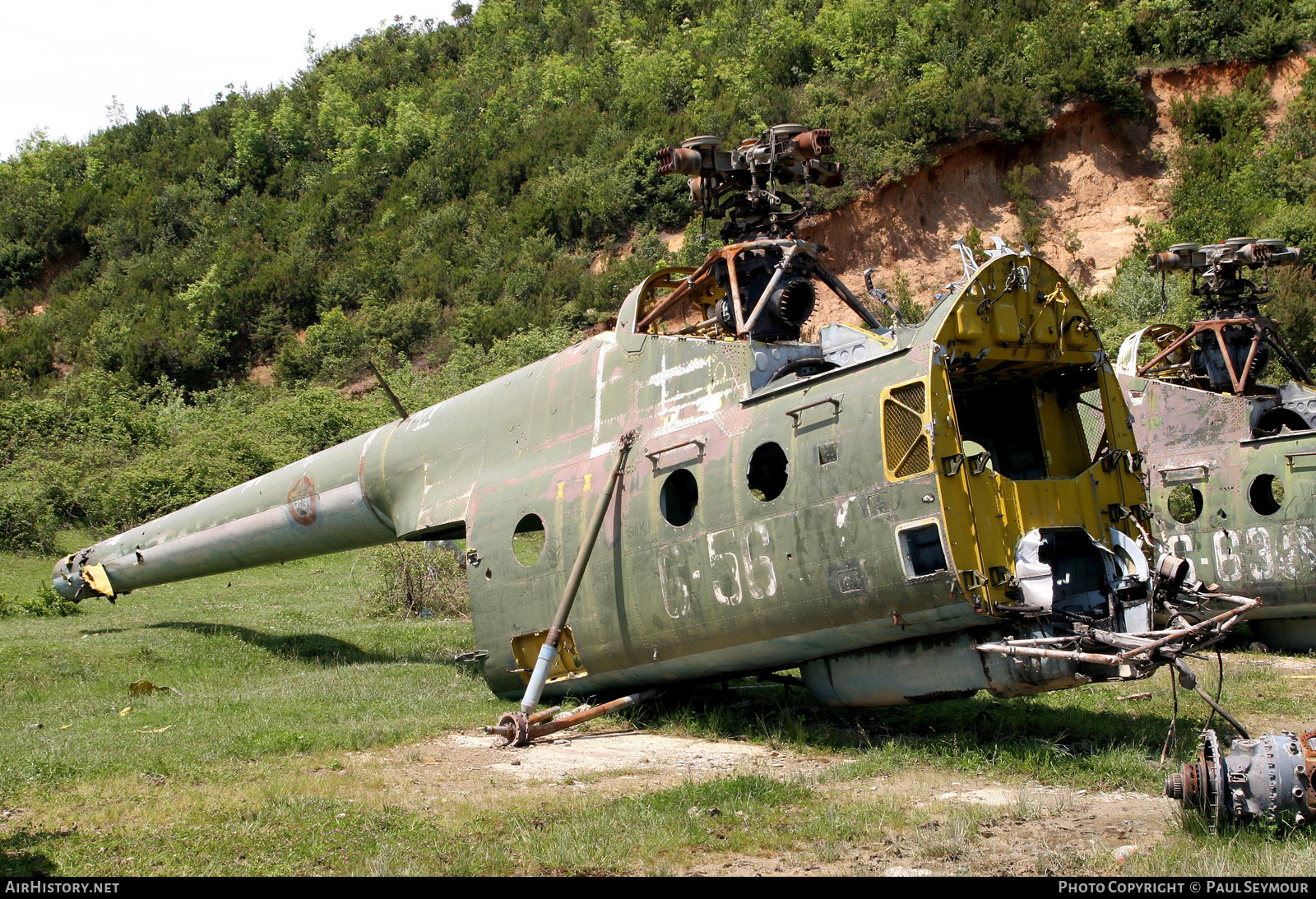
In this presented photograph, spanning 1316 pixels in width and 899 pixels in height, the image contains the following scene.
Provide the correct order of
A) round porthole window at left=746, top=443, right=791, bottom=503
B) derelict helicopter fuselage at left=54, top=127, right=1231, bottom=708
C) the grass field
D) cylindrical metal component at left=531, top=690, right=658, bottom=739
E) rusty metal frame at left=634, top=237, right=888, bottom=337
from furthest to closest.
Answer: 1. round porthole window at left=746, top=443, right=791, bottom=503
2. rusty metal frame at left=634, top=237, right=888, bottom=337
3. cylindrical metal component at left=531, top=690, right=658, bottom=739
4. derelict helicopter fuselage at left=54, top=127, right=1231, bottom=708
5. the grass field

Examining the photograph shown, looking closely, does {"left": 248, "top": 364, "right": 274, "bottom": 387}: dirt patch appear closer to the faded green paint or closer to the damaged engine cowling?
the faded green paint

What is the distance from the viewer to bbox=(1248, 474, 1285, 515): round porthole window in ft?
53.4

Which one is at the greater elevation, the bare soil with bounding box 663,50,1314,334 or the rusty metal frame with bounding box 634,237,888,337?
the bare soil with bounding box 663,50,1314,334

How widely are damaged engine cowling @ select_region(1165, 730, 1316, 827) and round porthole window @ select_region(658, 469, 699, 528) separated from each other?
5191 mm

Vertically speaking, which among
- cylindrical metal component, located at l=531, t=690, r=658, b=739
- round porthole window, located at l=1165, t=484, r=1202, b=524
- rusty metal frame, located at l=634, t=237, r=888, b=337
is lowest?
cylindrical metal component, located at l=531, t=690, r=658, b=739

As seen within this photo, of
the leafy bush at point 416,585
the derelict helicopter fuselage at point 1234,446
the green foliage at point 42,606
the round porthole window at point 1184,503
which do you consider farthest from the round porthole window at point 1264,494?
the green foliage at point 42,606

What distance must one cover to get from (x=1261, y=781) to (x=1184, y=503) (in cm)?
1410

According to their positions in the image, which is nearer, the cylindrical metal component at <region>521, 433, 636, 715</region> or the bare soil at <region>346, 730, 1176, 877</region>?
the bare soil at <region>346, 730, 1176, 877</region>

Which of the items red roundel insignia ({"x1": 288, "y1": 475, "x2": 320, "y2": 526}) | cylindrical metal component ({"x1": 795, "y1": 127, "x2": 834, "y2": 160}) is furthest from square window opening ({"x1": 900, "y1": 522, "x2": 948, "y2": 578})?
red roundel insignia ({"x1": 288, "y1": 475, "x2": 320, "y2": 526})

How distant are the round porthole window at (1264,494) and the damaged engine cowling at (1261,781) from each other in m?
10.9

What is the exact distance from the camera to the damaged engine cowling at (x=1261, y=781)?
6402mm

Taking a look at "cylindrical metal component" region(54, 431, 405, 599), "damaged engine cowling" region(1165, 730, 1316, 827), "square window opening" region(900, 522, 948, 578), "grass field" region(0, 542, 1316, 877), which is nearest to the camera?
"damaged engine cowling" region(1165, 730, 1316, 827)

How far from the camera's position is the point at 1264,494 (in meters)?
16.6

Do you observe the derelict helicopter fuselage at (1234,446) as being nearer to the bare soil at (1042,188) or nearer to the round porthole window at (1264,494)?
the round porthole window at (1264,494)
